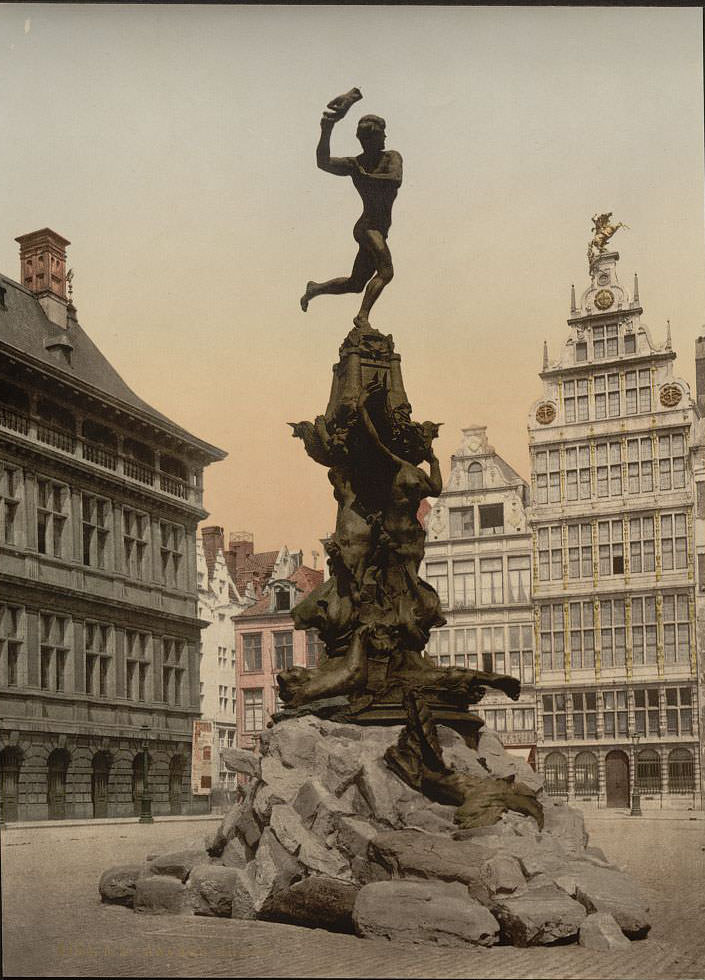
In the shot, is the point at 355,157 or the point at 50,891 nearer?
the point at 50,891

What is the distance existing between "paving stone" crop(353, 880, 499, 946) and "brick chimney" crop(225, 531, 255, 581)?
6584 mm

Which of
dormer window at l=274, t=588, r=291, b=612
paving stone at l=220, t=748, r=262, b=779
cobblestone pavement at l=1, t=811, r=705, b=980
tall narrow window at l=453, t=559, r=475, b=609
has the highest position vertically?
tall narrow window at l=453, t=559, r=475, b=609

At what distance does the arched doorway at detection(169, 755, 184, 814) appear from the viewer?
15.2 metres

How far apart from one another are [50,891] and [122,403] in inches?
211

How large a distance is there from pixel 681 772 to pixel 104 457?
8.23 meters

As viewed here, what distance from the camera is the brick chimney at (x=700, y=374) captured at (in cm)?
1576

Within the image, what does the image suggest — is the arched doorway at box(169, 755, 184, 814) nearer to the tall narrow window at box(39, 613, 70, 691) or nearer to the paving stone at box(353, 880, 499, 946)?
the tall narrow window at box(39, 613, 70, 691)

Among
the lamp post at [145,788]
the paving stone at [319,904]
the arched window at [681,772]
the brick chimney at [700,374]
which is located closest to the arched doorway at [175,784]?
the lamp post at [145,788]

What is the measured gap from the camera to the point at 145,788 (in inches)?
592

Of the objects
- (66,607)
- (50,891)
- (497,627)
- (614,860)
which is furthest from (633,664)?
(50,891)

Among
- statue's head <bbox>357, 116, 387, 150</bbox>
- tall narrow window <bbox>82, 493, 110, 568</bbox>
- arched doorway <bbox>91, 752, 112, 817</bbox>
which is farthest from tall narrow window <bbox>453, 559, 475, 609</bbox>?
statue's head <bbox>357, 116, 387, 150</bbox>

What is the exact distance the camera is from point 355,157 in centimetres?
1237

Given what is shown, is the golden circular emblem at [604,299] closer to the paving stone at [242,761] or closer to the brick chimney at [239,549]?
the brick chimney at [239,549]

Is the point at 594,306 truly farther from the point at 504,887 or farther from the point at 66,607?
the point at 504,887
